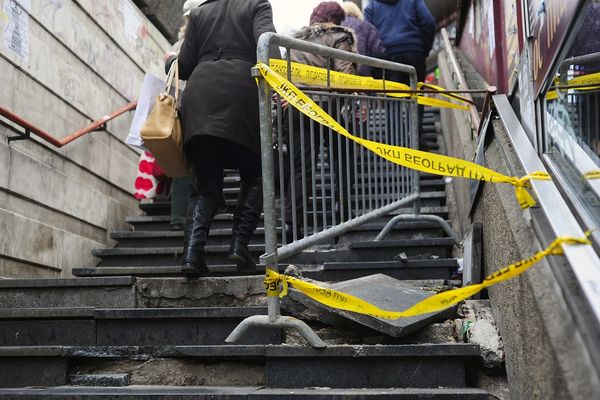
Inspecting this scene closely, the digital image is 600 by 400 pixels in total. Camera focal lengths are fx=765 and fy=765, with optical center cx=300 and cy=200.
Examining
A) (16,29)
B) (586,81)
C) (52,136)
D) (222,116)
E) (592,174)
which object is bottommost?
(592,174)

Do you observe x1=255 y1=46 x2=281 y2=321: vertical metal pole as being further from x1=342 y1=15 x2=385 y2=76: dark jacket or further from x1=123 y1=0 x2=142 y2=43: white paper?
x1=123 y1=0 x2=142 y2=43: white paper

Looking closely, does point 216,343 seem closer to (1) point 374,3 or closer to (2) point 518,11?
(2) point 518,11

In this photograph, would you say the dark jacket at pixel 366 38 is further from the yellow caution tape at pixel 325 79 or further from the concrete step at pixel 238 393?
the concrete step at pixel 238 393

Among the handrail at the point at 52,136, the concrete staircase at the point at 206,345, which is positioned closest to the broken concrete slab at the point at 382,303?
the concrete staircase at the point at 206,345

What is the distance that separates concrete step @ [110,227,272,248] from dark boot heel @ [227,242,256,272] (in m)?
1.14

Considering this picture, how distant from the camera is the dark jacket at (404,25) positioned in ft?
24.1

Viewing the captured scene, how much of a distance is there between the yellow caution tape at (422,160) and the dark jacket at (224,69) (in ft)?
3.23

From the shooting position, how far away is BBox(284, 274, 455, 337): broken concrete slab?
10.6 ft

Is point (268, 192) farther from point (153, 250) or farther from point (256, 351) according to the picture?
point (153, 250)

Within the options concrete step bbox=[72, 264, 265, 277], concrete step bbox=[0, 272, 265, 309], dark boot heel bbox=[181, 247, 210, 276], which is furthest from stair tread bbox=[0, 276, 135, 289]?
concrete step bbox=[72, 264, 265, 277]

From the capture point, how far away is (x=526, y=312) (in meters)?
2.47

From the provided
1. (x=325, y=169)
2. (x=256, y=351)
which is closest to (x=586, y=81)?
(x=325, y=169)

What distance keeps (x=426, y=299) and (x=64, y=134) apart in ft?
13.2

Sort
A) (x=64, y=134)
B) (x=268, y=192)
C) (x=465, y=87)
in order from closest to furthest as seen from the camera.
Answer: (x=268, y=192) < (x=64, y=134) < (x=465, y=87)
